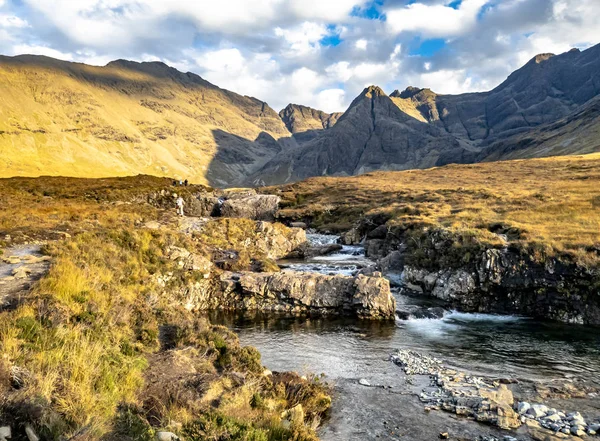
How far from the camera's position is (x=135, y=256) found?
2466 cm

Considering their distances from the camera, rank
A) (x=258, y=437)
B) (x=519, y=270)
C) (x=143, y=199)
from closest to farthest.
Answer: (x=258, y=437) < (x=519, y=270) < (x=143, y=199)

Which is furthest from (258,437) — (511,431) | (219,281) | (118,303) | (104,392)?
(219,281)

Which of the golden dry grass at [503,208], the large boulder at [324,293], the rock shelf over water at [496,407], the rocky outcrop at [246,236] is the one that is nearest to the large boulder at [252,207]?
the golden dry grass at [503,208]

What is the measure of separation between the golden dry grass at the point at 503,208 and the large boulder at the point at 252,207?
3481 millimetres

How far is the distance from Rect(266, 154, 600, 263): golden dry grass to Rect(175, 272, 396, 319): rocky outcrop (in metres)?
11.5

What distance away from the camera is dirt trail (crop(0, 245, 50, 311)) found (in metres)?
13.2

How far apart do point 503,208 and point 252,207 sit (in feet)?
143

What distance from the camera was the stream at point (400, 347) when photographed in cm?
1288

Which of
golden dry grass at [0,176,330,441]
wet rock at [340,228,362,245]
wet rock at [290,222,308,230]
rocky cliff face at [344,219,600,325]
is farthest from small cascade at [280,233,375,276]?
wet rock at [290,222,308,230]

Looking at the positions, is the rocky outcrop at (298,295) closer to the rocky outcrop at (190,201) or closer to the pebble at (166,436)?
the pebble at (166,436)

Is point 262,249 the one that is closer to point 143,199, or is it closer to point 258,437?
point 143,199

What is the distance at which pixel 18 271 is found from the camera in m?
15.9

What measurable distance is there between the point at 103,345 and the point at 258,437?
5.80m

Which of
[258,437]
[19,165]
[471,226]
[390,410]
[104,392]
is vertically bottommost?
[390,410]
